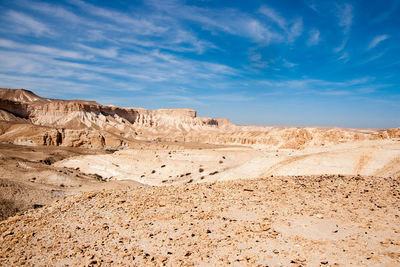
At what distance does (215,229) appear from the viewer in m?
5.74

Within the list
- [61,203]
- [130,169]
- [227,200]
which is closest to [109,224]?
[61,203]

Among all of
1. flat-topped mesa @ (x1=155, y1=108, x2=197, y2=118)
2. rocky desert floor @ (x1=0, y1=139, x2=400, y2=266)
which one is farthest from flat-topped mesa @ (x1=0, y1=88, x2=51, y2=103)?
rocky desert floor @ (x1=0, y1=139, x2=400, y2=266)

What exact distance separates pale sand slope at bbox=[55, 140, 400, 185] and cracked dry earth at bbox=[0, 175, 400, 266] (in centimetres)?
1021

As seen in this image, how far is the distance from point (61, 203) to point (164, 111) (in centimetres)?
10682

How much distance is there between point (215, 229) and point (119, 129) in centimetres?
8092

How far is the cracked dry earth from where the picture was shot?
15.3ft

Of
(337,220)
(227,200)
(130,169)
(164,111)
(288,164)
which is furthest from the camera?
(164,111)

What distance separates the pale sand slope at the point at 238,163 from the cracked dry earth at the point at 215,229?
10.2 m

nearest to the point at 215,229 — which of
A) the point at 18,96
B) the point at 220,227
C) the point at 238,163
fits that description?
the point at 220,227

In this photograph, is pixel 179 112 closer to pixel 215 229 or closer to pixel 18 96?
pixel 18 96

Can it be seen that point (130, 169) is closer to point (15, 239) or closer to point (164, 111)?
point (15, 239)

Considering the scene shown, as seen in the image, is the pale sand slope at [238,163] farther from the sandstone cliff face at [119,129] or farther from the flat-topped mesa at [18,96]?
the flat-topped mesa at [18,96]

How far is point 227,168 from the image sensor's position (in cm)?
2534

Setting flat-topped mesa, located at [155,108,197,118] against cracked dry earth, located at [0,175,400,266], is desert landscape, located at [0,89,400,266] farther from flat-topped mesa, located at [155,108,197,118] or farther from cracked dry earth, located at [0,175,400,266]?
flat-topped mesa, located at [155,108,197,118]
